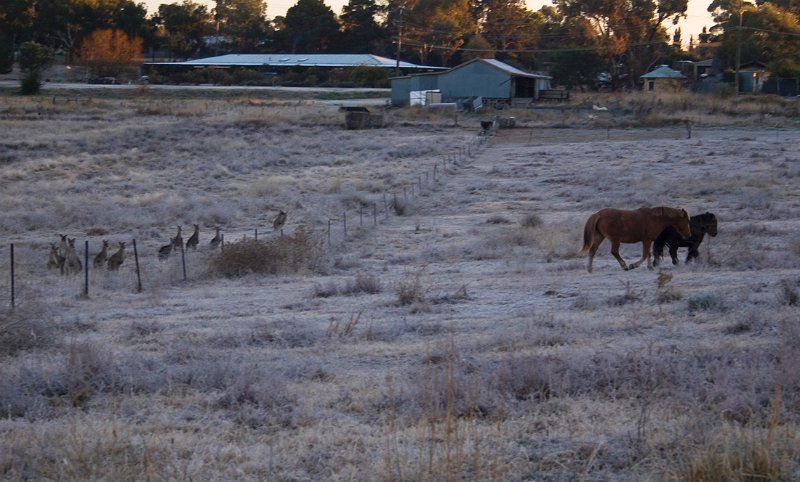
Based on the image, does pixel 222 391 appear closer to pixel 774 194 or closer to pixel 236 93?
pixel 774 194

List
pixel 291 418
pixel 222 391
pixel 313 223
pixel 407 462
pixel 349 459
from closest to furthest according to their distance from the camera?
1. pixel 407 462
2. pixel 349 459
3. pixel 291 418
4. pixel 222 391
5. pixel 313 223

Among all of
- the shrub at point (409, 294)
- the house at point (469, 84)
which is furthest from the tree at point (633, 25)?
the shrub at point (409, 294)

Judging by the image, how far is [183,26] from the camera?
130875 millimetres

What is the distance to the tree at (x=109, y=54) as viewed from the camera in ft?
355

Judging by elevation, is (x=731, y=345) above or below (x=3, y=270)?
above

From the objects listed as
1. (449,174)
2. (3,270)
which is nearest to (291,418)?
(3,270)

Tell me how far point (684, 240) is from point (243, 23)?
413 ft

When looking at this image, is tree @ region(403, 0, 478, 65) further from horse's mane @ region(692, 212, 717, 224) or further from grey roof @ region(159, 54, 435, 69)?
horse's mane @ region(692, 212, 717, 224)

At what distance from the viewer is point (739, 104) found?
71750 mm

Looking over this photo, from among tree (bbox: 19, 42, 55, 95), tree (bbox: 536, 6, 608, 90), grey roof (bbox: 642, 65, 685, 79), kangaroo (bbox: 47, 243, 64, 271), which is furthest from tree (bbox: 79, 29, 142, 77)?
kangaroo (bbox: 47, 243, 64, 271)

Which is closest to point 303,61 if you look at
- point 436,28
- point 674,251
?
point 436,28

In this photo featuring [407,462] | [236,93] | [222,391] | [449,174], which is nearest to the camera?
[407,462]

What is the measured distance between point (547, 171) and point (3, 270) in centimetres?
2301

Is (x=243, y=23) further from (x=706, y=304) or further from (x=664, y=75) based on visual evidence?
(x=706, y=304)
